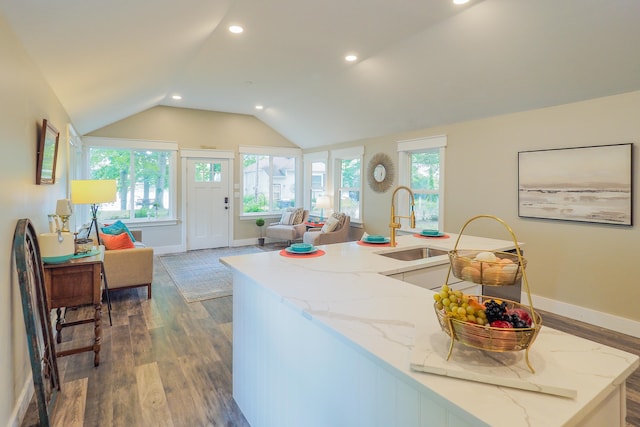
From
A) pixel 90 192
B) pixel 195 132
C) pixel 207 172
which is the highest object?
pixel 195 132

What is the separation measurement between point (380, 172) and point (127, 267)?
4.06m

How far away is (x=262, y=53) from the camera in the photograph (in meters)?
4.16

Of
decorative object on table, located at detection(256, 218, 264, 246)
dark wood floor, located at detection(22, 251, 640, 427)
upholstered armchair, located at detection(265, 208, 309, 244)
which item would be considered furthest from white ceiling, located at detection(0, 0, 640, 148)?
decorative object on table, located at detection(256, 218, 264, 246)

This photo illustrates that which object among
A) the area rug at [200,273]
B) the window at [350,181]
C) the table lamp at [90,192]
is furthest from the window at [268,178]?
the table lamp at [90,192]

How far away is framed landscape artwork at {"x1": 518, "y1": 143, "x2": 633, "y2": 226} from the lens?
3.20 m

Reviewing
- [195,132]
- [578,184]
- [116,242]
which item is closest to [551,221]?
[578,184]

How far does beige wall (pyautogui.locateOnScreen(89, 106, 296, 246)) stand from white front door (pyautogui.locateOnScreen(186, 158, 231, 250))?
0.21 metres

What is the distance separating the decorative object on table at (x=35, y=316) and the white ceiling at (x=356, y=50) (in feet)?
3.97

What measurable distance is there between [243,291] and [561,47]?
10.8 feet

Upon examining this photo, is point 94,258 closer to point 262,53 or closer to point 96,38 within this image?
point 96,38

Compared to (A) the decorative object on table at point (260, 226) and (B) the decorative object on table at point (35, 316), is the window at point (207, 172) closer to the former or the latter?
(A) the decorative object on table at point (260, 226)

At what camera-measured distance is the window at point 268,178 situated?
25.4 feet

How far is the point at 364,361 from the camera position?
1130mm

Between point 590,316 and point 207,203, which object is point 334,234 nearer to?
point 207,203
